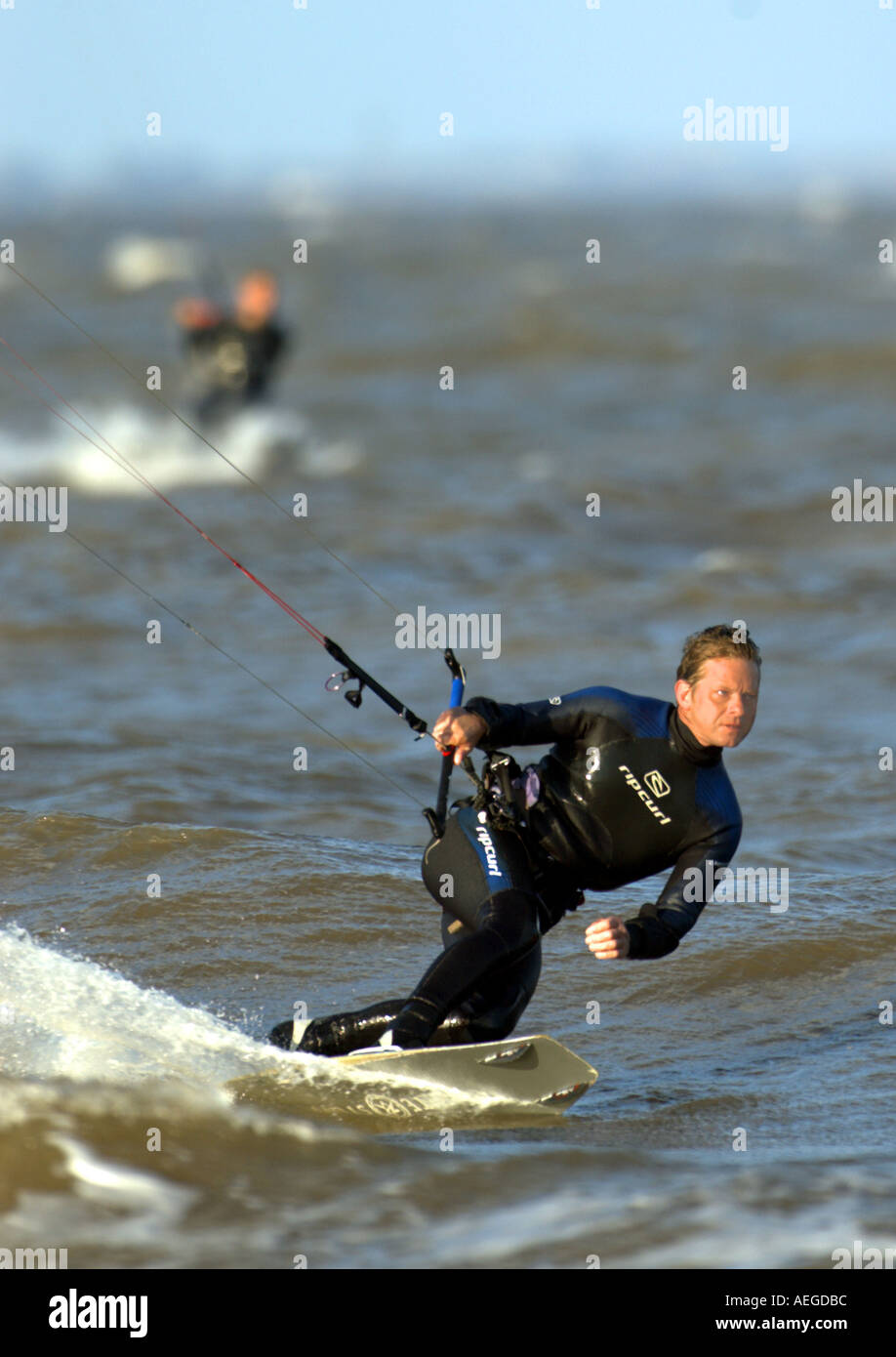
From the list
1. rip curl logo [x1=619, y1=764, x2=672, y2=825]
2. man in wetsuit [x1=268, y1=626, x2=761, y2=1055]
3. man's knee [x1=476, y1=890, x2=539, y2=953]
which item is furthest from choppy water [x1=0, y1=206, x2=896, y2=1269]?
rip curl logo [x1=619, y1=764, x2=672, y2=825]

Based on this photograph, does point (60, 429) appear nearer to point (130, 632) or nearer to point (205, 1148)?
point (130, 632)

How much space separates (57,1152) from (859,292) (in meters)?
36.6

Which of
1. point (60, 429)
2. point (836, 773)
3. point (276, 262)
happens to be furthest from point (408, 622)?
point (276, 262)

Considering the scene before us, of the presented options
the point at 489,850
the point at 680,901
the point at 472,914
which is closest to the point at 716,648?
the point at 680,901

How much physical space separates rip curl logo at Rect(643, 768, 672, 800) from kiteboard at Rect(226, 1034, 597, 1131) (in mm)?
744

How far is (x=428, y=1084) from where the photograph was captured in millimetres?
4770

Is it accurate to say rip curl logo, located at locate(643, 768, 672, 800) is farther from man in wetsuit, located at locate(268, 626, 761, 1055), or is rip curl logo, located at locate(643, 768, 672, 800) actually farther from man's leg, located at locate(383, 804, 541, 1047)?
man's leg, located at locate(383, 804, 541, 1047)

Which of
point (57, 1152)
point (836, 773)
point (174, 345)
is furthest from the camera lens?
point (174, 345)

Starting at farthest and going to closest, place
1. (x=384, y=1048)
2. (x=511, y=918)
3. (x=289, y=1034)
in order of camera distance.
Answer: (x=289, y=1034) < (x=511, y=918) < (x=384, y=1048)

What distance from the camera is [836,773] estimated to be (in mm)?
9297

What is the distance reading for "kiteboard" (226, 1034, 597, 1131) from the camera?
15.5ft

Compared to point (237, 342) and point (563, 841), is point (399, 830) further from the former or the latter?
point (237, 342)

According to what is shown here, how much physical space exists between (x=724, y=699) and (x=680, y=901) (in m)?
0.56

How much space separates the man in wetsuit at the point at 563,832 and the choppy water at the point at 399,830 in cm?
33
